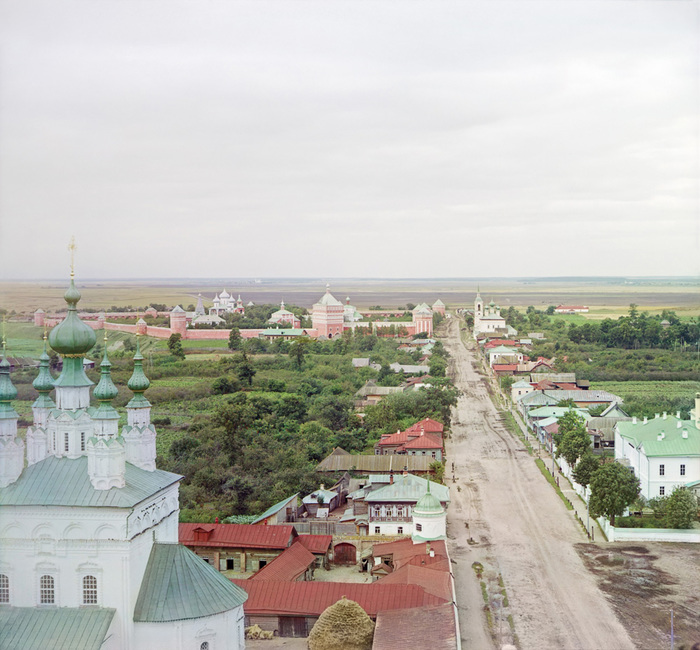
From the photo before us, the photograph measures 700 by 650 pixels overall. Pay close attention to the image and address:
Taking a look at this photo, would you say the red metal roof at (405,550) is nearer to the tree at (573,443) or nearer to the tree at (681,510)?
the tree at (681,510)

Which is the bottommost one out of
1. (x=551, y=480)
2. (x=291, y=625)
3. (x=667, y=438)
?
(x=551, y=480)

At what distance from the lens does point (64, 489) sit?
8.31 metres

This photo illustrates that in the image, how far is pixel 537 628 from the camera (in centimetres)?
1117

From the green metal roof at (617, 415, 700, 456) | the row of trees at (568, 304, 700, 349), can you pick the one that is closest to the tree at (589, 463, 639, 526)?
the green metal roof at (617, 415, 700, 456)

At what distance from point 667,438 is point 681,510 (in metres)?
2.53

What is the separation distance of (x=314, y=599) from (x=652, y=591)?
207 inches

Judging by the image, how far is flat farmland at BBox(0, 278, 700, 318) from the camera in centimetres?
1159

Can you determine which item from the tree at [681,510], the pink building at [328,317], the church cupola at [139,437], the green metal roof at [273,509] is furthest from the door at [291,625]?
the pink building at [328,317]

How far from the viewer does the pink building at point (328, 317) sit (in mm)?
51938

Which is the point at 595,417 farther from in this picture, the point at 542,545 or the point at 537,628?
the point at 537,628

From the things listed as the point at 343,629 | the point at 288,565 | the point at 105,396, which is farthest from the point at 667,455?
the point at 105,396

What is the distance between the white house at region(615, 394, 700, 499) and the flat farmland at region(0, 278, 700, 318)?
→ 2.57 m

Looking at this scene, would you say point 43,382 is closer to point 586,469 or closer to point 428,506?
point 428,506

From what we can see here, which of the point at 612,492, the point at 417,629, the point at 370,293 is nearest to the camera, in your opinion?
the point at 417,629
